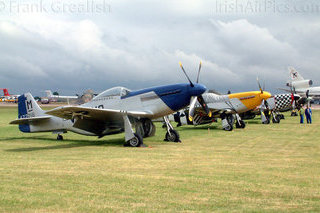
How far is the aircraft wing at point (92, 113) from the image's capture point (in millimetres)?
10914

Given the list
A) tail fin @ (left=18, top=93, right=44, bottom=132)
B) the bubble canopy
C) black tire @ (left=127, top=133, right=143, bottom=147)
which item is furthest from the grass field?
tail fin @ (left=18, top=93, right=44, bottom=132)

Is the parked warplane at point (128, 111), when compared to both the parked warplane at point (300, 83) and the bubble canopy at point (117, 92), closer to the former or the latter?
the bubble canopy at point (117, 92)

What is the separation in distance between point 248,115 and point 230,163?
21.6 m

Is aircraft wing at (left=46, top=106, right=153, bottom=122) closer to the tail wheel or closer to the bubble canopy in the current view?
the bubble canopy

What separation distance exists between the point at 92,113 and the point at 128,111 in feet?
4.01

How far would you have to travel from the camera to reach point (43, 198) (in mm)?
4633

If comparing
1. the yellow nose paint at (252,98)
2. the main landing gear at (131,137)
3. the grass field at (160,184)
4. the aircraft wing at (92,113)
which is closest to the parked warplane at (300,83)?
the yellow nose paint at (252,98)

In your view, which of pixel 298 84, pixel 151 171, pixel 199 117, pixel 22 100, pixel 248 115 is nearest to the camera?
pixel 151 171

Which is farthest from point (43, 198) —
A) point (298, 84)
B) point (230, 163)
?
point (298, 84)

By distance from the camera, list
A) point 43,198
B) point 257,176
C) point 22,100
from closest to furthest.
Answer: point 43,198 < point 257,176 < point 22,100

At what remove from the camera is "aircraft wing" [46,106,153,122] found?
35.8ft

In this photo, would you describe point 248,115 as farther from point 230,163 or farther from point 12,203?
point 12,203

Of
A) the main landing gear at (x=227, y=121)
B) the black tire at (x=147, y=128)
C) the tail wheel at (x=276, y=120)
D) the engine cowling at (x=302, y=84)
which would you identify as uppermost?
the engine cowling at (x=302, y=84)

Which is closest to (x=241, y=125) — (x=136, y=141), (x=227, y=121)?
(x=227, y=121)
